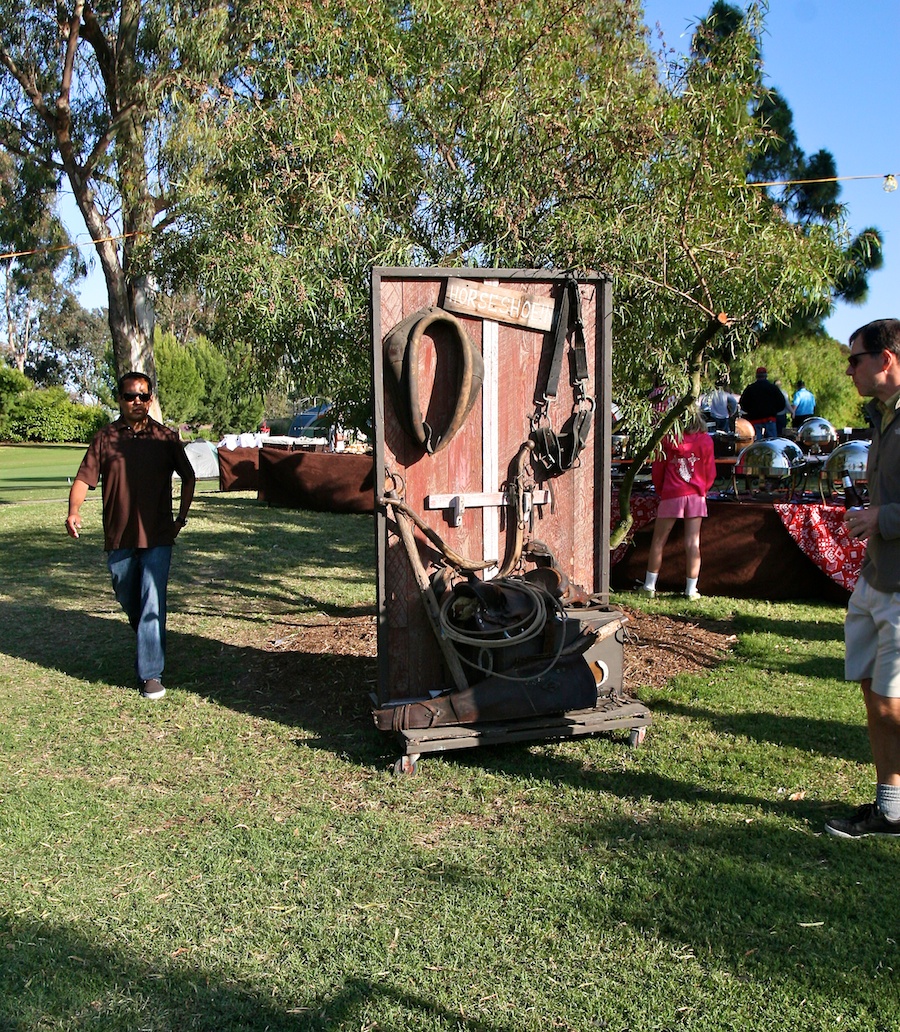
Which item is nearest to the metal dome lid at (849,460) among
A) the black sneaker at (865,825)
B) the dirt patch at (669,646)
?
the dirt patch at (669,646)

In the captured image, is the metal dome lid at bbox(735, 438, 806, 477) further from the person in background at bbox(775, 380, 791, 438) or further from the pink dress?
the person in background at bbox(775, 380, 791, 438)

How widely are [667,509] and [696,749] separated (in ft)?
13.1

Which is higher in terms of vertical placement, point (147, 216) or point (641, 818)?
point (147, 216)

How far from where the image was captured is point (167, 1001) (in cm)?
293

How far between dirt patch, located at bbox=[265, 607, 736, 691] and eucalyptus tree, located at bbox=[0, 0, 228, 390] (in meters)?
11.3

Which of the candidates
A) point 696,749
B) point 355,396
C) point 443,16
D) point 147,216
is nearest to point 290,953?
point 696,749

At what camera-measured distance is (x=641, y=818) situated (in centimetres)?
420

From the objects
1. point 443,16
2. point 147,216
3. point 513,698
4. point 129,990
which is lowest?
point 129,990

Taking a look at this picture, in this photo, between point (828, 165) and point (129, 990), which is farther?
point (828, 165)

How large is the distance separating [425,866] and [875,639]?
2056 millimetres

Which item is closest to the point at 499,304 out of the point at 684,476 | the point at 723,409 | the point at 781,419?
the point at 684,476

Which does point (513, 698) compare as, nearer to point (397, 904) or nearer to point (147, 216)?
point (397, 904)

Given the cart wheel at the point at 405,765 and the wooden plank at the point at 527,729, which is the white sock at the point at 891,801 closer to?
the wooden plank at the point at 527,729

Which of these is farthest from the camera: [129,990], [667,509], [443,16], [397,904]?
[667,509]
